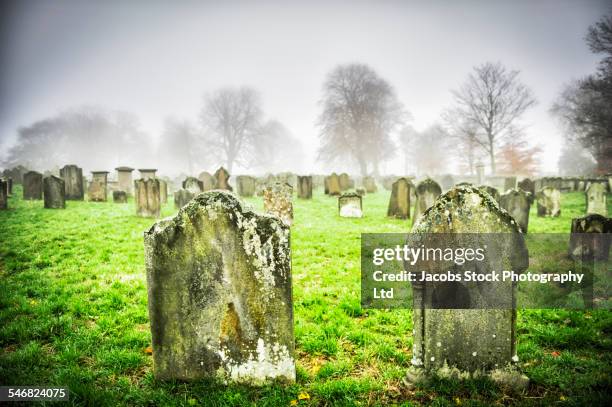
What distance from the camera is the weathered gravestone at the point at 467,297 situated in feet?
8.86

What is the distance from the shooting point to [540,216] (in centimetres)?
1242

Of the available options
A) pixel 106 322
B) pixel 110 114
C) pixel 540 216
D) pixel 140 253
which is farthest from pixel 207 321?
pixel 110 114

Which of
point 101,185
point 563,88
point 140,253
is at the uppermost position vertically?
point 563,88

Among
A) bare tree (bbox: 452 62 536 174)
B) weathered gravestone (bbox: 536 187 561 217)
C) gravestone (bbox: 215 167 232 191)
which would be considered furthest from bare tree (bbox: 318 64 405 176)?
weathered gravestone (bbox: 536 187 561 217)

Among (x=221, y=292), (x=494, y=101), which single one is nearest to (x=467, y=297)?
(x=221, y=292)

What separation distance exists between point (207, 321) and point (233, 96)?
55.9m

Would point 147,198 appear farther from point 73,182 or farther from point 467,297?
point 467,297

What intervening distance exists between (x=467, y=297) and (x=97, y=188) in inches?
690

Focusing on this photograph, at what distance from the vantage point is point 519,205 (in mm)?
9570

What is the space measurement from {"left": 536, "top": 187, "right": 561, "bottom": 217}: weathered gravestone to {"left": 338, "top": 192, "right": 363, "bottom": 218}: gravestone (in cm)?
727

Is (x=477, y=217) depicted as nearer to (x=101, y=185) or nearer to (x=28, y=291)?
(x=28, y=291)

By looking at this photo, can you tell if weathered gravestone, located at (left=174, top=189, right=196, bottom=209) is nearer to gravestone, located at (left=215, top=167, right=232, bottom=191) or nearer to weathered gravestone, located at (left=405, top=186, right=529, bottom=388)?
gravestone, located at (left=215, top=167, right=232, bottom=191)

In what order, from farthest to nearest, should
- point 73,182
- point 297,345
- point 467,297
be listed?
point 73,182 < point 297,345 < point 467,297

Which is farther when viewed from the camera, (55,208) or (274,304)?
(55,208)
